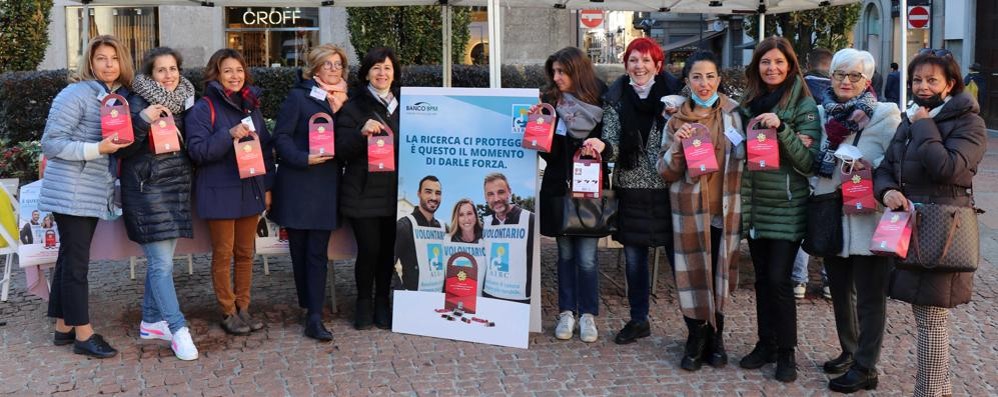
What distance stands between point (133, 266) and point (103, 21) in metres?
11.4

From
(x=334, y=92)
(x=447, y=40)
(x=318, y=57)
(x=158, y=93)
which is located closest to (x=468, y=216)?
(x=334, y=92)

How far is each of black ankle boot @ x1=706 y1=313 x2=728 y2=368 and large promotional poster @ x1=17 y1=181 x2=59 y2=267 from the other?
4278 millimetres

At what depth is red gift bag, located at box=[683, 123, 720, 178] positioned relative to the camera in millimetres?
4734

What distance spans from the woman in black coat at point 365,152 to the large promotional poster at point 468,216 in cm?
12

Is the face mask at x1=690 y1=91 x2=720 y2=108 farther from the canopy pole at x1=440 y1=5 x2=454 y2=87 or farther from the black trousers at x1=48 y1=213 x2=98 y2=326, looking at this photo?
the canopy pole at x1=440 y1=5 x2=454 y2=87

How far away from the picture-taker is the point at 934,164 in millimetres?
3994

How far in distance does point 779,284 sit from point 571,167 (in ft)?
4.50

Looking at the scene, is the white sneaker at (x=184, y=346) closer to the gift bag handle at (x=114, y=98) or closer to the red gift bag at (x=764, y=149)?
the gift bag handle at (x=114, y=98)

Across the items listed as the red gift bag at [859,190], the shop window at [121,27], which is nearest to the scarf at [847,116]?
the red gift bag at [859,190]

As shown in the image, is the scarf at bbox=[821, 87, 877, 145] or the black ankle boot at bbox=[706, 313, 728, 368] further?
the black ankle boot at bbox=[706, 313, 728, 368]

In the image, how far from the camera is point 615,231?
5.38 meters

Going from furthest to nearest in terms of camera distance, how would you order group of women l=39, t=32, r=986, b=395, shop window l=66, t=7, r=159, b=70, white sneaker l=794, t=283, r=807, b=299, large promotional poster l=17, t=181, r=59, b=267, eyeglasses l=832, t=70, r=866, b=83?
1. shop window l=66, t=7, r=159, b=70
2. white sneaker l=794, t=283, r=807, b=299
3. large promotional poster l=17, t=181, r=59, b=267
4. eyeglasses l=832, t=70, r=866, b=83
5. group of women l=39, t=32, r=986, b=395

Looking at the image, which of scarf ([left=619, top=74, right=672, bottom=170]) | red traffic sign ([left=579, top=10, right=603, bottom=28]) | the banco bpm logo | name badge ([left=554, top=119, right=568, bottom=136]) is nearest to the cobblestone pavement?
scarf ([left=619, top=74, right=672, bottom=170])

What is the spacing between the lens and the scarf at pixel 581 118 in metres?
5.25
